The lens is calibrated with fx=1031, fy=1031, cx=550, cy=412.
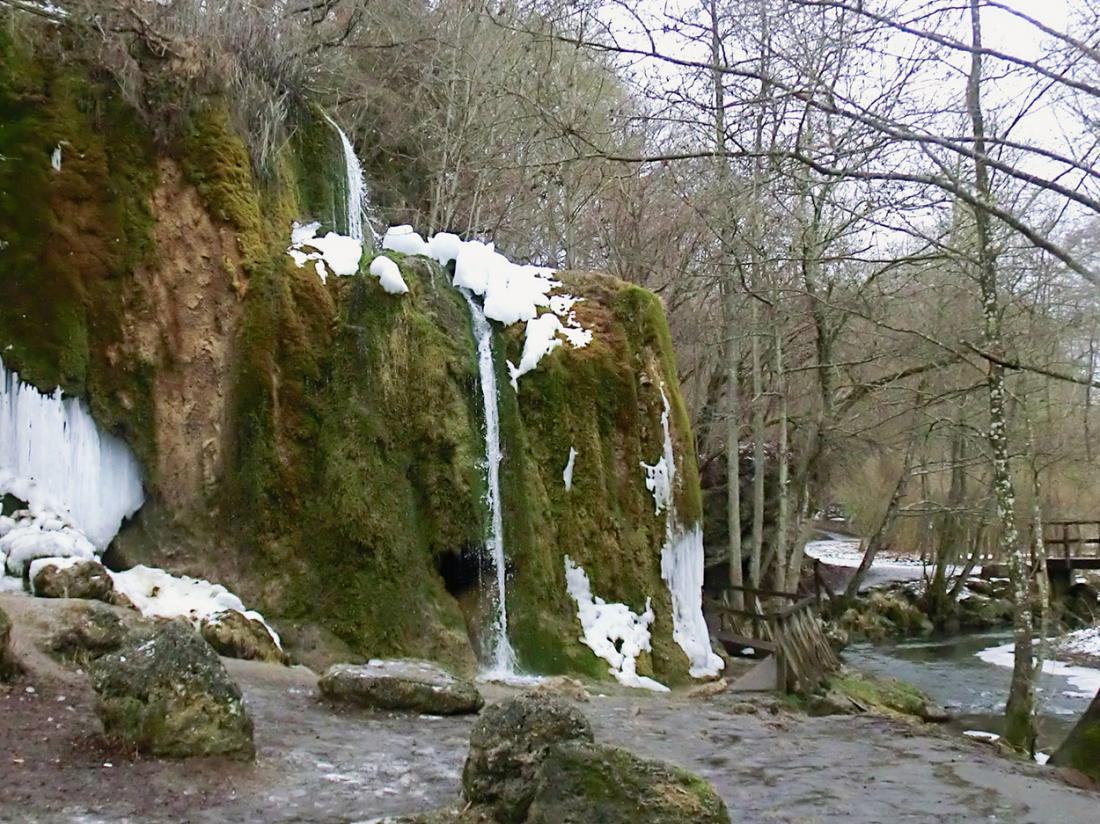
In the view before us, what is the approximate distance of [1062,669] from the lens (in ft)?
65.0

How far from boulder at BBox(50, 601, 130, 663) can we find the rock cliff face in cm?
233

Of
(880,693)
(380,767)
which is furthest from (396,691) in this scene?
(880,693)

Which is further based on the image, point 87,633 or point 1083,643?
point 1083,643

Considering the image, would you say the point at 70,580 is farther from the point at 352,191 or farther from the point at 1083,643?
the point at 1083,643

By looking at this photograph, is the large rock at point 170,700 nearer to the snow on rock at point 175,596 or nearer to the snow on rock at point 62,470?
the snow on rock at point 175,596

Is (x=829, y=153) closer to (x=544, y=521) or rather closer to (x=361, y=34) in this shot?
(x=544, y=521)

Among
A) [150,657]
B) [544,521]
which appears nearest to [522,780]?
[150,657]

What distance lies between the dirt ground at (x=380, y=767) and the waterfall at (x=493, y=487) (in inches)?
87.9

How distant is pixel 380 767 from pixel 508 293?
6.98m

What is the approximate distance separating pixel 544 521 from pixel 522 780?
6.75 m

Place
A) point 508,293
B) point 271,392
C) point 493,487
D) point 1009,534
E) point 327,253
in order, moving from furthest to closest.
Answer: point 508,293, point 493,487, point 327,253, point 1009,534, point 271,392

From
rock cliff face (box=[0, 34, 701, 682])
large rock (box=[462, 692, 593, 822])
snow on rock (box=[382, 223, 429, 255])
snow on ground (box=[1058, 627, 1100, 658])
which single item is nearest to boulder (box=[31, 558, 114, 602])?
rock cliff face (box=[0, 34, 701, 682])

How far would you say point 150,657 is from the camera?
16.3 ft

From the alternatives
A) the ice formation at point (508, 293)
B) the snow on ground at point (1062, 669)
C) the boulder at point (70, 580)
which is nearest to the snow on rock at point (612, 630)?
the ice formation at point (508, 293)
